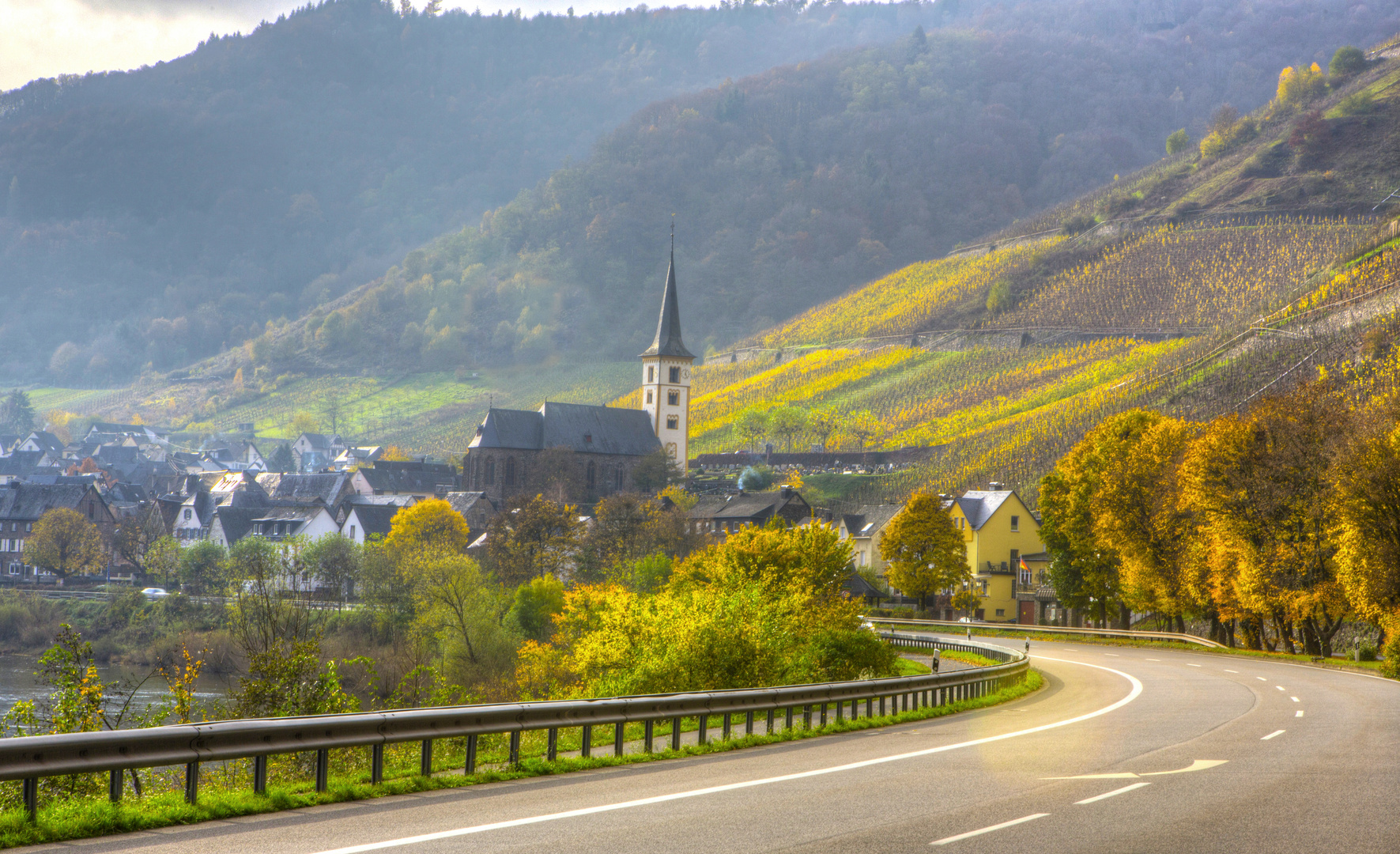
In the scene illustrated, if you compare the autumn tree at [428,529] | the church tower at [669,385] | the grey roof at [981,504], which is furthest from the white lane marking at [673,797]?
the church tower at [669,385]

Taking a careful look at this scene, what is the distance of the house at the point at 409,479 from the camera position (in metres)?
130

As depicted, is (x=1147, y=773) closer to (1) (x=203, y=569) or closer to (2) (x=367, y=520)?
(1) (x=203, y=569)

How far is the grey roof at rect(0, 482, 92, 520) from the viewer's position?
110 m

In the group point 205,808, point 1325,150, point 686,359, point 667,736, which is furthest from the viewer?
point 1325,150

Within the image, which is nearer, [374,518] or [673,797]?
[673,797]

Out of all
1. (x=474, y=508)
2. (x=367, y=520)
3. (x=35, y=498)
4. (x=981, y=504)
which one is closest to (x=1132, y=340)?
(x=981, y=504)

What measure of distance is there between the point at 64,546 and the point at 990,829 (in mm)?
107806


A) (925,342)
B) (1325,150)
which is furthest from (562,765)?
(1325,150)

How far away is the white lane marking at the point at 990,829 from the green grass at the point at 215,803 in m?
4.89

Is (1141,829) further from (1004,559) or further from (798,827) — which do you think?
(1004,559)

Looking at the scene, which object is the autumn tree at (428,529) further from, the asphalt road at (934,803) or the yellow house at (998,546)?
the asphalt road at (934,803)

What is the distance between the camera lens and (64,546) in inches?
4031

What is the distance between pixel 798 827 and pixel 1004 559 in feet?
260

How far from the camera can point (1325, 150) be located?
197250mm
